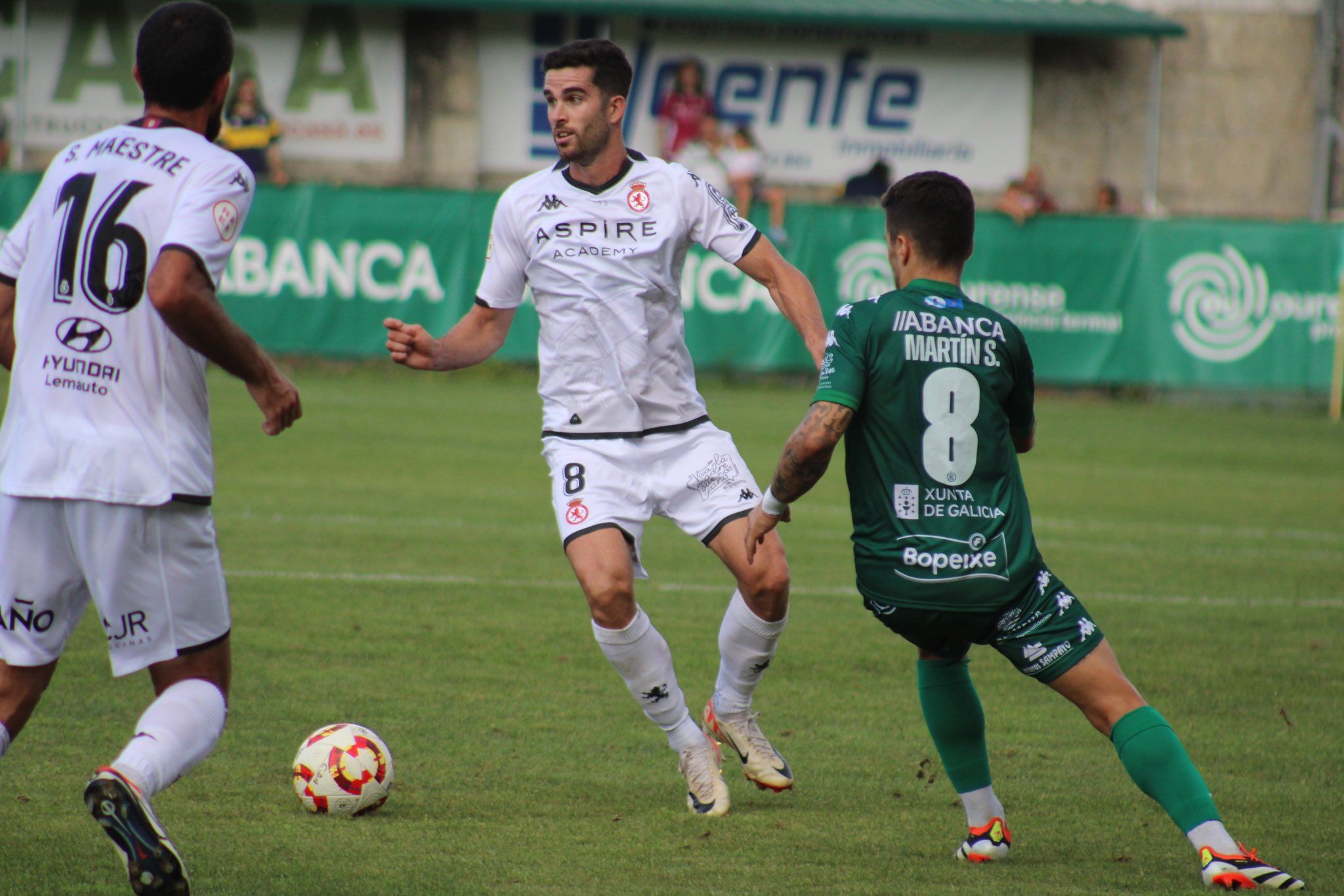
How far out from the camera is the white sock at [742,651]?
17.7 ft

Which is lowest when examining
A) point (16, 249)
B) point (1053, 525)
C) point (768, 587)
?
point (1053, 525)

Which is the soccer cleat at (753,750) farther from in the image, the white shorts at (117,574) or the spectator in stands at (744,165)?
the spectator in stands at (744,165)

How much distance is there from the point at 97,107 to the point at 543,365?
788 inches

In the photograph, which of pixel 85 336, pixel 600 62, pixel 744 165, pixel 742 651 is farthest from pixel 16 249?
pixel 744 165

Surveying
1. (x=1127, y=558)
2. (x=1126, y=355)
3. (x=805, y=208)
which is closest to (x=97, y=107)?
(x=805, y=208)

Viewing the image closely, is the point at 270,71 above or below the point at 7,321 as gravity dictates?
below

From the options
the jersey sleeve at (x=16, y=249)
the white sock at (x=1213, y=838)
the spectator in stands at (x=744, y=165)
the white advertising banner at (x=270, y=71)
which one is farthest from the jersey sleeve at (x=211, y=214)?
the white advertising banner at (x=270, y=71)

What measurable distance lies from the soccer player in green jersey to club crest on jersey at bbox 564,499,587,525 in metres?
1.00

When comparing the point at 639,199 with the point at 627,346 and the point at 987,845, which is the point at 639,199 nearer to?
the point at 627,346

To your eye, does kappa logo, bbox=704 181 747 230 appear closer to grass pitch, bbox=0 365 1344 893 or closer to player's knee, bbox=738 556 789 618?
player's knee, bbox=738 556 789 618

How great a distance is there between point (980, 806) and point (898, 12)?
71.2 feet

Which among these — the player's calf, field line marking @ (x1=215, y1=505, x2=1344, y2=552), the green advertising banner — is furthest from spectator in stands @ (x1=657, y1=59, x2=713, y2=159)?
the player's calf

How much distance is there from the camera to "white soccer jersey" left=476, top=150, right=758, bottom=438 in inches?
214

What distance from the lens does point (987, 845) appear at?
180 inches
